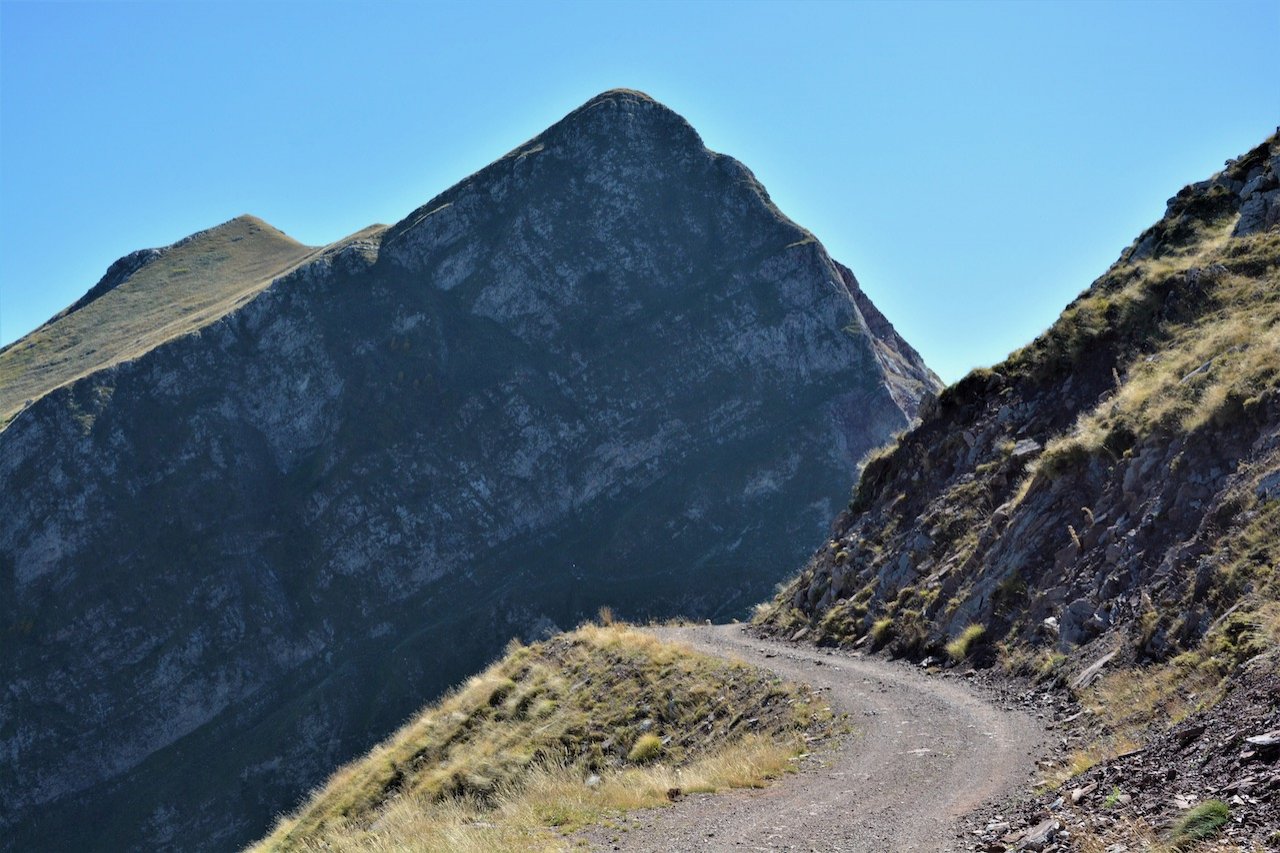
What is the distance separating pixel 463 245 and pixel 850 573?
129161 mm

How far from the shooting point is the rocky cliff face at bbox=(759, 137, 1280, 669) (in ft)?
51.8

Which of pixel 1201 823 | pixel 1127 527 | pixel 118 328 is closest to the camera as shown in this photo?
pixel 1201 823

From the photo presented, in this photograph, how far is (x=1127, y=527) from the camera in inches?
721

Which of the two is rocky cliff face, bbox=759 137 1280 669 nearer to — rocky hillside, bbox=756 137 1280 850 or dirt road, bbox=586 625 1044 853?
rocky hillside, bbox=756 137 1280 850

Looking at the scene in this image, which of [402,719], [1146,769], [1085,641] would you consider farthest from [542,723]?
[402,719]

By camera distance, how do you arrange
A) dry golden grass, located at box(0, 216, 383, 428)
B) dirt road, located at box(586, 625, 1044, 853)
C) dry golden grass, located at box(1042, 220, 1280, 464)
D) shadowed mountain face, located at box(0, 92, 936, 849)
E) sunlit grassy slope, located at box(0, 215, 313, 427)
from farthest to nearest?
1. sunlit grassy slope, located at box(0, 215, 313, 427)
2. dry golden grass, located at box(0, 216, 383, 428)
3. shadowed mountain face, located at box(0, 92, 936, 849)
4. dry golden grass, located at box(1042, 220, 1280, 464)
5. dirt road, located at box(586, 625, 1044, 853)

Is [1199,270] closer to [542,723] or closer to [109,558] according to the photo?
[542,723]

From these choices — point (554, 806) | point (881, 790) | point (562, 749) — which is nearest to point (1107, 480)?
point (881, 790)

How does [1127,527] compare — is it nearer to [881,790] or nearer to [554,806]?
[881,790]

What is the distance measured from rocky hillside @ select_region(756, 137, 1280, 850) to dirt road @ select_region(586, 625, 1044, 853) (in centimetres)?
117

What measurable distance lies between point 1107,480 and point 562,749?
40.5 ft

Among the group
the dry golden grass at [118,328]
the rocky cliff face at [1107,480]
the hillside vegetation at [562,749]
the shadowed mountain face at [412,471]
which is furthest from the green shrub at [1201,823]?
the dry golden grass at [118,328]

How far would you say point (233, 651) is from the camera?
399 ft

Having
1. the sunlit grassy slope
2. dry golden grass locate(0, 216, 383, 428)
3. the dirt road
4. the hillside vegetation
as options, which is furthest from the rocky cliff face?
the sunlit grassy slope
